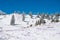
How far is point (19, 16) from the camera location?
12744cm

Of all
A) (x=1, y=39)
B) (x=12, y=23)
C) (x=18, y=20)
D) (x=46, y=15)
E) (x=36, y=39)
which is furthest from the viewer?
(x=46, y=15)

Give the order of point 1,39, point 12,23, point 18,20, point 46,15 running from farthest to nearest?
point 46,15
point 18,20
point 12,23
point 1,39

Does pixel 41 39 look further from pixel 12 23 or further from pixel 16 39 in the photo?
pixel 12 23

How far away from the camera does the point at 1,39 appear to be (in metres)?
18.2

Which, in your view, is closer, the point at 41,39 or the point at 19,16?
the point at 41,39

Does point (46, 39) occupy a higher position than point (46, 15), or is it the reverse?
point (46, 15)

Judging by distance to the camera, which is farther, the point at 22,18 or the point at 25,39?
the point at 22,18

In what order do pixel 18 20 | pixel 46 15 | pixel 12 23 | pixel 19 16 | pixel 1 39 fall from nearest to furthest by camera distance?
pixel 1 39 < pixel 12 23 < pixel 18 20 < pixel 19 16 < pixel 46 15

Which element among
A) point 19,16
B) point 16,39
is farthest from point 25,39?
point 19,16

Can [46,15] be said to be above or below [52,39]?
above

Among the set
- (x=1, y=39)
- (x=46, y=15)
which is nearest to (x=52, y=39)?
(x=1, y=39)

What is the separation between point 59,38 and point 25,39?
180 inches

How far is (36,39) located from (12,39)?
310 cm

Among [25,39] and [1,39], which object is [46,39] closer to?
[25,39]
